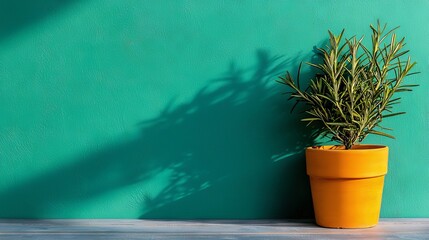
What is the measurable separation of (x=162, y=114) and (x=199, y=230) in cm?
48

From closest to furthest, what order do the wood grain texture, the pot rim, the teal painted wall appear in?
the wood grain texture, the pot rim, the teal painted wall

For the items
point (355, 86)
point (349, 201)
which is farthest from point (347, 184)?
point (355, 86)

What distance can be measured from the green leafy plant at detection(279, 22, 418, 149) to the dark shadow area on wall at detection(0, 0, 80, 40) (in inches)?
36.1

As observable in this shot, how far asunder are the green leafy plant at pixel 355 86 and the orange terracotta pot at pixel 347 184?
4.1 inches

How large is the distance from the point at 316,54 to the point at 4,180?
1.29 meters

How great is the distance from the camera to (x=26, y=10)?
2555 mm

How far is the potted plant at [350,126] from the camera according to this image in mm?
2289

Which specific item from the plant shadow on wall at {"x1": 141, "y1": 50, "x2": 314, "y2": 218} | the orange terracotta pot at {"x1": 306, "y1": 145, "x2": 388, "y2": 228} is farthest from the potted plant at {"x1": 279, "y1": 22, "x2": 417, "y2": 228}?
the plant shadow on wall at {"x1": 141, "y1": 50, "x2": 314, "y2": 218}

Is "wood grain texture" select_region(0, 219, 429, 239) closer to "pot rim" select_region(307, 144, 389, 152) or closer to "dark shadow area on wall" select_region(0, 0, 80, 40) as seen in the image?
"pot rim" select_region(307, 144, 389, 152)

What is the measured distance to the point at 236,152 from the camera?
255 centimetres

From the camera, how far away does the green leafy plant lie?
2.33 m

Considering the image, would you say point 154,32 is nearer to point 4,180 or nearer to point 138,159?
point 138,159

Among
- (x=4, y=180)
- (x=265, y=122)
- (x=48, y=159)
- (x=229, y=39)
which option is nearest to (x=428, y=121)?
(x=265, y=122)

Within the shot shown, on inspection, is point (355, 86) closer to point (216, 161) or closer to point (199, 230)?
point (216, 161)
